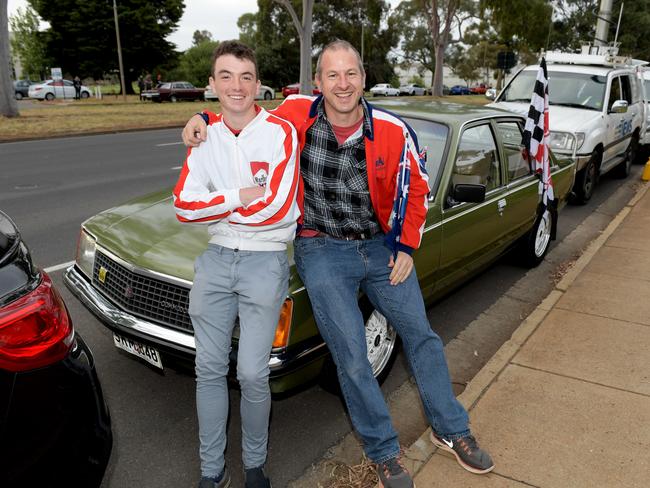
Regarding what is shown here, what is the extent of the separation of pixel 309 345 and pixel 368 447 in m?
0.56

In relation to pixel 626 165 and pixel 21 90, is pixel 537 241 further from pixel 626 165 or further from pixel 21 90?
pixel 21 90

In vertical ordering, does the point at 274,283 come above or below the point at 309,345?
above

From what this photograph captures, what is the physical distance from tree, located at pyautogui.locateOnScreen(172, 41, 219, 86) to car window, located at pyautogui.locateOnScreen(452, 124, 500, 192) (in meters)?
61.5

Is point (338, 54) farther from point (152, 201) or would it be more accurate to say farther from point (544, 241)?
point (544, 241)

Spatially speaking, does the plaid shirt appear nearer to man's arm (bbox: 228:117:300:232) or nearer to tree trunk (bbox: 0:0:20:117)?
man's arm (bbox: 228:117:300:232)

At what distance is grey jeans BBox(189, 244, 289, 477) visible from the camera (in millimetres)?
2467

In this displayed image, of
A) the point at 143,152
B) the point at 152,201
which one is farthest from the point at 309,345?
the point at 143,152

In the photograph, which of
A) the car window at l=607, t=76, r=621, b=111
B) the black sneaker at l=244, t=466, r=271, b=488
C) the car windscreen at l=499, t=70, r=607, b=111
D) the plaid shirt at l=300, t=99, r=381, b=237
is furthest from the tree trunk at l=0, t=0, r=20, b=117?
the black sneaker at l=244, t=466, r=271, b=488

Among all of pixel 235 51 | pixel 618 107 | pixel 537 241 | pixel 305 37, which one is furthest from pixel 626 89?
pixel 305 37

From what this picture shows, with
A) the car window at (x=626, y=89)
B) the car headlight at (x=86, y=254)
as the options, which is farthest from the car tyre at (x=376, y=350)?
the car window at (x=626, y=89)

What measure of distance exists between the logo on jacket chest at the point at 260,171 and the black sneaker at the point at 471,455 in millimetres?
1606

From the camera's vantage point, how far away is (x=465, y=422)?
2848 millimetres

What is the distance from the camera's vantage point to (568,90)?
9.55 meters

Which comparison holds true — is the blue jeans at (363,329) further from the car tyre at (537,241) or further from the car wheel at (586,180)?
→ the car wheel at (586,180)
